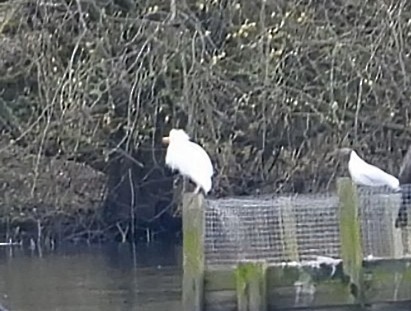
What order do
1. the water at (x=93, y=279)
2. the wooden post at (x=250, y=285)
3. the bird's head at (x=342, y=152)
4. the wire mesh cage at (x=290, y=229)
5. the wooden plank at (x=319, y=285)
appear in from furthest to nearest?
the bird's head at (x=342, y=152), the water at (x=93, y=279), the wire mesh cage at (x=290, y=229), the wooden plank at (x=319, y=285), the wooden post at (x=250, y=285)

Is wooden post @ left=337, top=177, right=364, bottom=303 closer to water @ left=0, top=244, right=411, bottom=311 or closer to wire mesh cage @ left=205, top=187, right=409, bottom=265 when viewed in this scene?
wire mesh cage @ left=205, top=187, right=409, bottom=265

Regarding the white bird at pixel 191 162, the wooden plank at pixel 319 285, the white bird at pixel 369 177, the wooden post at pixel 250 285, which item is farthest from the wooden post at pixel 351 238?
the white bird at pixel 191 162

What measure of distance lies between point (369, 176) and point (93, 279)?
20.4 feet

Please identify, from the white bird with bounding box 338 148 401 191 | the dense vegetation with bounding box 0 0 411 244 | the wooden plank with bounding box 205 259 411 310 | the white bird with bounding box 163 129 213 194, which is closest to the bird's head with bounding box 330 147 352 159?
the dense vegetation with bounding box 0 0 411 244

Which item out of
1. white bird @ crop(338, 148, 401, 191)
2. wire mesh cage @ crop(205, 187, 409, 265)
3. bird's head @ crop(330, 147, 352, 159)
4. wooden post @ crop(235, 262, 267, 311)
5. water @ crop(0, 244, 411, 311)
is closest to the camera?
wooden post @ crop(235, 262, 267, 311)

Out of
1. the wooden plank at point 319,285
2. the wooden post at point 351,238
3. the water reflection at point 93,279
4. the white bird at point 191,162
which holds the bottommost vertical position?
the water reflection at point 93,279

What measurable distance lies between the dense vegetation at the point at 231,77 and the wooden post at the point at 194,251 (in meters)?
7.95

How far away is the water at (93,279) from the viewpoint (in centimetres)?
1684

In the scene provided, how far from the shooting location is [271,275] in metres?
12.4

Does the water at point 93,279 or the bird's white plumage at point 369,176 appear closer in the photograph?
the bird's white plumage at point 369,176

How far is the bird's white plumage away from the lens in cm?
1388

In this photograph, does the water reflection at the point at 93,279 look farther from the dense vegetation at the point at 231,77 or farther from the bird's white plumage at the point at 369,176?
the bird's white plumage at the point at 369,176

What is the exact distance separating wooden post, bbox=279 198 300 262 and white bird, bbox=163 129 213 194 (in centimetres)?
112

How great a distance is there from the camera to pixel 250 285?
481 inches
